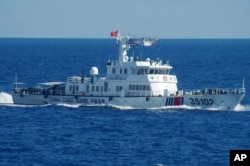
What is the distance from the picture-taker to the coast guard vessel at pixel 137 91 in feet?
332

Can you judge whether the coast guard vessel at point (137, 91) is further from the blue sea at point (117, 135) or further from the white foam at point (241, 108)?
the blue sea at point (117, 135)

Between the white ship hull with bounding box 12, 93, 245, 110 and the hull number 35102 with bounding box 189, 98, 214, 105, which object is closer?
the white ship hull with bounding box 12, 93, 245, 110

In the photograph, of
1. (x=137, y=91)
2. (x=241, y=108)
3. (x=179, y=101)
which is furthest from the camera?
(x=241, y=108)

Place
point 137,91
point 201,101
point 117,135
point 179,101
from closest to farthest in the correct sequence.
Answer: point 117,135 < point 179,101 < point 201,101 < point 137,91

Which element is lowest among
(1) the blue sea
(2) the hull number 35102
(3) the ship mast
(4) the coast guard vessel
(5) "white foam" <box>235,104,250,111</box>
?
(1) the blue sea

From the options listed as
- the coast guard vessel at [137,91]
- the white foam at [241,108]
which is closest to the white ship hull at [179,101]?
the coast guard vessel at [137,91]

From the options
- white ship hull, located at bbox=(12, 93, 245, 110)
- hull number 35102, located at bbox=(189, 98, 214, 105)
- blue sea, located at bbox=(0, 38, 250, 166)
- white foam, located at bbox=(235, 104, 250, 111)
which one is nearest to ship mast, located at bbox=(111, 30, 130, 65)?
white ship hull, located at bbox=(12, 93, 245, 110)

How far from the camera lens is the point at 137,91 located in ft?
334

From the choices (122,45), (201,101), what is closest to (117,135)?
(201,101)

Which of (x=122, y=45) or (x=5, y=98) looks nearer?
(x=122, y=45)

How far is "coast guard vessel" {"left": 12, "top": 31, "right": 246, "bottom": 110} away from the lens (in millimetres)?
101188

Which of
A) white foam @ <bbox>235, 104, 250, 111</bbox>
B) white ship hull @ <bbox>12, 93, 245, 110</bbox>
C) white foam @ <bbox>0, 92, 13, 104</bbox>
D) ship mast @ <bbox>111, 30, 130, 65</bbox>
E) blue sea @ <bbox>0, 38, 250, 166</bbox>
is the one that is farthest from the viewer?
white foam @ <bbox>0, 92, 13, 104</bbox>

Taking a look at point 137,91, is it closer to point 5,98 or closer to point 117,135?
point 117,135

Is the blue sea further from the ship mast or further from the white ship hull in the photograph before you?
the ship mast
